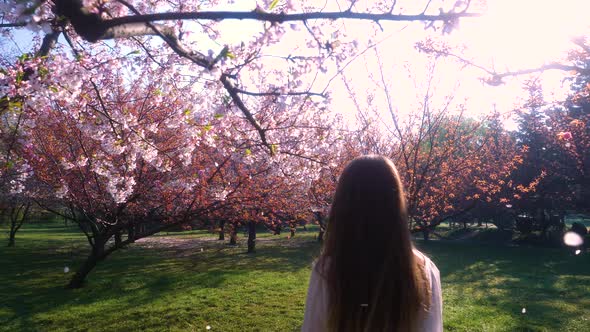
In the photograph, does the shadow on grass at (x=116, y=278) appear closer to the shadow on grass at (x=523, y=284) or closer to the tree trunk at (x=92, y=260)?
the tree trunk at (x=92, y=260)

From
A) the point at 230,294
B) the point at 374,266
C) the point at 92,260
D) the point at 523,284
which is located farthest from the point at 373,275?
the point at 523,284

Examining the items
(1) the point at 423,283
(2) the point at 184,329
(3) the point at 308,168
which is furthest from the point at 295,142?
(1) the point at 423,283

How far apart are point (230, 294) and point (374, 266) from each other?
7.64 metres

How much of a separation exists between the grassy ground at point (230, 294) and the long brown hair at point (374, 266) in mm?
5224

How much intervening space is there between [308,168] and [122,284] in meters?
5.90

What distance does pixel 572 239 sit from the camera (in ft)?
62.4

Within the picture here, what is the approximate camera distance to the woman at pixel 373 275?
1504mm

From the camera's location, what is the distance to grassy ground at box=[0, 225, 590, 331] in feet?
21.4

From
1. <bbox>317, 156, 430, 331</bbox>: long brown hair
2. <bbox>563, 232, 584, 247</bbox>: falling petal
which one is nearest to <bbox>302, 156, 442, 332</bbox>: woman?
<bbox>317, 156, 430, 331</bbox>: long brown hair

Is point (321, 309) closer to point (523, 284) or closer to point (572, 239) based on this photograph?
point (523, 284)

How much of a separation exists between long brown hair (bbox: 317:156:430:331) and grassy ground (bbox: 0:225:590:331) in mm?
5224

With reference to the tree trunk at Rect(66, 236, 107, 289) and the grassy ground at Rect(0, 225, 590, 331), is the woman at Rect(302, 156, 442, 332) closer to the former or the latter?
the grassy ground at Rect(0, 225, 590, 331)

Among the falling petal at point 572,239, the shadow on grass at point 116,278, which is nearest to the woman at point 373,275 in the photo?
the shadow on grass at point 116,278

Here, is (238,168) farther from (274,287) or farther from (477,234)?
(477,234)
